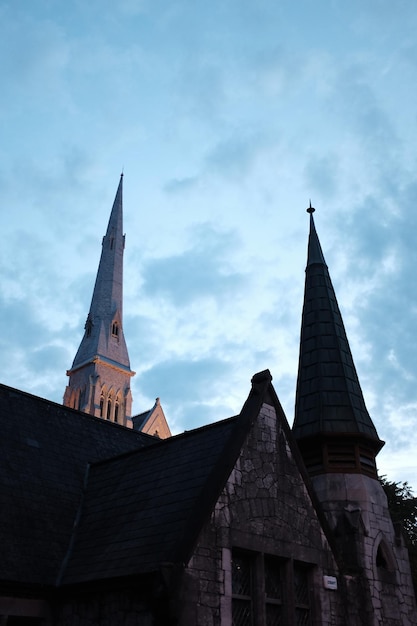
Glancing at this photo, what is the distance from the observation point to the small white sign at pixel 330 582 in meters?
12.2

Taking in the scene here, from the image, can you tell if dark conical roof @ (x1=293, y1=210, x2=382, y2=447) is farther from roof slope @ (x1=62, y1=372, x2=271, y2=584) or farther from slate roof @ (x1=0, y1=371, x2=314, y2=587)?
roof slope @ (x1=62, y1=372, x2=271, y2=584)

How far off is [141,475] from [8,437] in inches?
119

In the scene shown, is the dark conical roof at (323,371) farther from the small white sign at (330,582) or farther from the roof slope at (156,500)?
the roof slope at (156,500)

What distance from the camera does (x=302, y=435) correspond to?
16328mm

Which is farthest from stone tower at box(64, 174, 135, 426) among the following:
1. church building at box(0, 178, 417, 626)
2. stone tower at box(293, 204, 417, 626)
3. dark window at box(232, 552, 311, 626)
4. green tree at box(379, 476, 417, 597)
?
dark window at box(232, 552, 311, 626)

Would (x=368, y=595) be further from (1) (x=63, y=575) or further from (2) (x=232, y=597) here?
(1) (x=63, y=575)

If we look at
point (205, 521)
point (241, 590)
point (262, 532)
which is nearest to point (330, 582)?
point (262, 532)

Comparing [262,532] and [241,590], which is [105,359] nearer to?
[262,532]

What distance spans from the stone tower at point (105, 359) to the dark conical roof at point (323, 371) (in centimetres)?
5084

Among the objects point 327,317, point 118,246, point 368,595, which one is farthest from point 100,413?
point 368,595

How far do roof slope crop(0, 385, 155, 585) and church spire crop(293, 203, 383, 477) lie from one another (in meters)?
4.55

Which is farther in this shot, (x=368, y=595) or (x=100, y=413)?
(x=100, y=413)

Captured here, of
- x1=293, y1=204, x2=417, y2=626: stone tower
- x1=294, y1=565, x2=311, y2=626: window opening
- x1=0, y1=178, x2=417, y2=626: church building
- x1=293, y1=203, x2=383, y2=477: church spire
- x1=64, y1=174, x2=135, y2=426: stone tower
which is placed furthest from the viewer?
x1=64, y1=174, x2=135, y2=426: stone tower

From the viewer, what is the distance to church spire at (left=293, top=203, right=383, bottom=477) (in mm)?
15969
